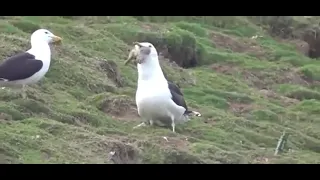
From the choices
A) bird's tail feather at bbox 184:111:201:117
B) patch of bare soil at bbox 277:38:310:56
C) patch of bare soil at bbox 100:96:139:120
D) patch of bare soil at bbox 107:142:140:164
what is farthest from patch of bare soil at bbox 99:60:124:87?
patch of bare soil at bbox 277:38:310:56

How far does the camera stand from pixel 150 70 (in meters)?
12.4

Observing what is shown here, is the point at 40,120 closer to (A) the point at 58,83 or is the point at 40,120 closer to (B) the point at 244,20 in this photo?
(A) the point at 58,83

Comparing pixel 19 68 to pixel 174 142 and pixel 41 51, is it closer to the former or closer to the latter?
pixel 41 51

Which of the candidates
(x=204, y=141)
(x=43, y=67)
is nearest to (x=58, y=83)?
(x=43, y=67)

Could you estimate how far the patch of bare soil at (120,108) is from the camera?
14164mm

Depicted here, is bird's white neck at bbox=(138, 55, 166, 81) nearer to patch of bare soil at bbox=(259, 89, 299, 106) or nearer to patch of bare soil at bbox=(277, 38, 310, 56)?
patch of bare soil at bbox=(259, 89, 299, 106)

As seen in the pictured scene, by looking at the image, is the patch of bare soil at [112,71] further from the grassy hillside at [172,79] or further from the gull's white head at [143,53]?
the gull's white head at [143,53]

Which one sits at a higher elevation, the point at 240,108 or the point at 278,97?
the point at 240,108

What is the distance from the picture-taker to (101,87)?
15.8 m

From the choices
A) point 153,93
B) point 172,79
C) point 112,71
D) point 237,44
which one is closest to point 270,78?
point 237,44

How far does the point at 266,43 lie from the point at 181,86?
8.77 m

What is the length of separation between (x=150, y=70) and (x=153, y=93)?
409 millimetres
